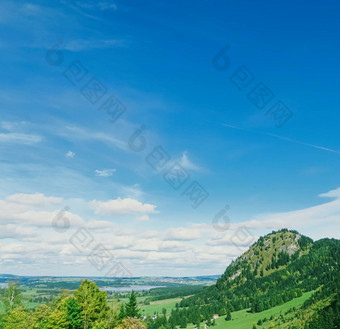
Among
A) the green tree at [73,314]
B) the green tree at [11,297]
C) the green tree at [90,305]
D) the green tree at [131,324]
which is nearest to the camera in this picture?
the green tree at [131,324]

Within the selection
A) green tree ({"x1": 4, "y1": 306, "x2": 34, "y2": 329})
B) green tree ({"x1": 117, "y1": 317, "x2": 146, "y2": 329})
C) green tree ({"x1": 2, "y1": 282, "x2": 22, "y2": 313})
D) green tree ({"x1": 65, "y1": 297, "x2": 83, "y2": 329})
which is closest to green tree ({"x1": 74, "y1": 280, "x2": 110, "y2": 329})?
green tree ({"x1": 65, "y1": 297, "x2": 83, "y2": 329})

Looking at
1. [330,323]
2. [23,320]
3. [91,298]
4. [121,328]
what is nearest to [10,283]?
[23,320]

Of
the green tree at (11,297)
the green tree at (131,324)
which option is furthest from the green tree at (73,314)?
the green tree at (11,297)

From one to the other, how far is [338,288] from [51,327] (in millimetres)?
154257

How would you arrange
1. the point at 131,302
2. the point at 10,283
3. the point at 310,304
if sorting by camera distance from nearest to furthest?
the point at 131,302, the point at 10,283, the point at 310,304

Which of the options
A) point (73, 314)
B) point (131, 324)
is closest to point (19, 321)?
point (73, 314)

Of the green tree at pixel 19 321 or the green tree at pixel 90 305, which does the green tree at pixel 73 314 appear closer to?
the green tree at pixel 90 305

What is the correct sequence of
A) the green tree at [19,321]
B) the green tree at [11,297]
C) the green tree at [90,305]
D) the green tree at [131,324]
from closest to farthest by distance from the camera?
the green tree at [131,324] → the green tree at [90,305] → the green tree at [19,321] → the green tree at [11,297]

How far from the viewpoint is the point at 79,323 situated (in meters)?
76.2

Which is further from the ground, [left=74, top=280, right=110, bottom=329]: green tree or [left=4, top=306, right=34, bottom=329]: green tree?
[left=74, top=280, right=110, bottom=329]: green tree

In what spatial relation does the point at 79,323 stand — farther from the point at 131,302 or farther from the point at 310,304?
the point at 310,304

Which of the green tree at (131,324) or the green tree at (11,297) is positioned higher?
the green tree at (11,297)

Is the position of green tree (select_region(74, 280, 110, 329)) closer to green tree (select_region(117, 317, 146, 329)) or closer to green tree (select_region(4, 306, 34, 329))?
green tree (select_region(117, 317, 146, 329))

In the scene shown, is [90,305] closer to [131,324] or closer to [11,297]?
[131,324]
